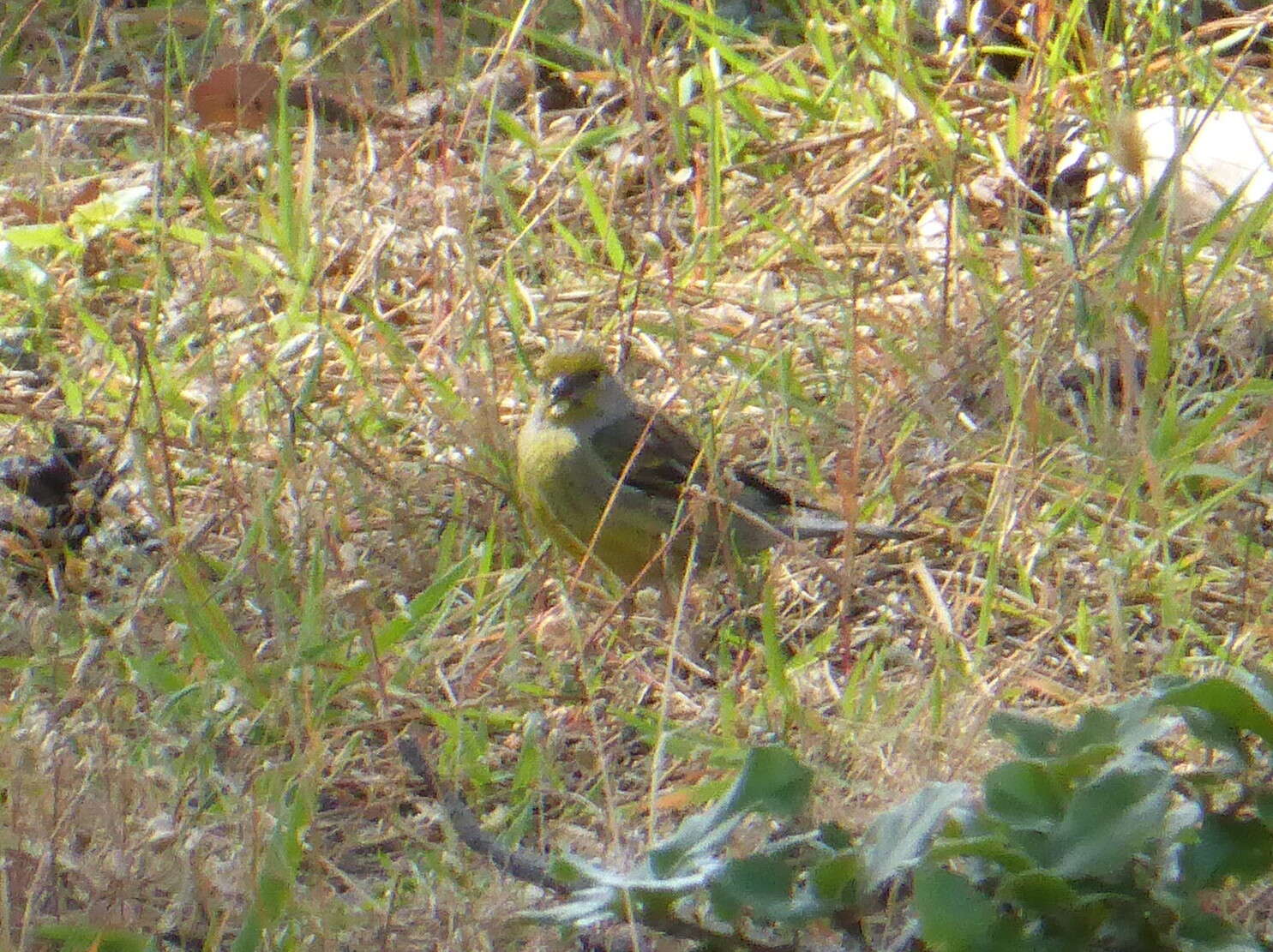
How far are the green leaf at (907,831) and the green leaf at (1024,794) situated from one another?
5cm

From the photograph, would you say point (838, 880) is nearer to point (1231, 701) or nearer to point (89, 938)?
point (1231, 701)

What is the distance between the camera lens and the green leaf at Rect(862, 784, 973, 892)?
224cm

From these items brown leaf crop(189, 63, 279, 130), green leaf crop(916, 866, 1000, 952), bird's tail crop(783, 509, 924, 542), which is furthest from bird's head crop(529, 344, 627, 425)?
green leaf crop(916, 866, 1000, 952)

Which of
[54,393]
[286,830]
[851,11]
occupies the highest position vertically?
[851,11]

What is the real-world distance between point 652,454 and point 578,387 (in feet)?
0.84

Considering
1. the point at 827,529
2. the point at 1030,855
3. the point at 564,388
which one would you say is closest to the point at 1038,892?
the point at 1030,855

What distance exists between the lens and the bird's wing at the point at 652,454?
429 cm

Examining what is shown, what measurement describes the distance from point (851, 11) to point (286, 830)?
3364 mm

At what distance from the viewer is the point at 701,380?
4.74 m

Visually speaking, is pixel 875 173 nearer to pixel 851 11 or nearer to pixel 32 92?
pixel 851 11

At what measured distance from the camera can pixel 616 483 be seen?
4.15m

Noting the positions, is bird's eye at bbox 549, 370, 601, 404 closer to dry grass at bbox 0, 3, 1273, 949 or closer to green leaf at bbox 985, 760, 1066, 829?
dry grass at bbox 0, 3, 1273, 949

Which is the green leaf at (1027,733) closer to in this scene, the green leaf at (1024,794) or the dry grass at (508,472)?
the green leaf at (1024,794)

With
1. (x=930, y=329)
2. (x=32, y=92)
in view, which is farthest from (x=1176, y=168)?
(x=32, y=92)
